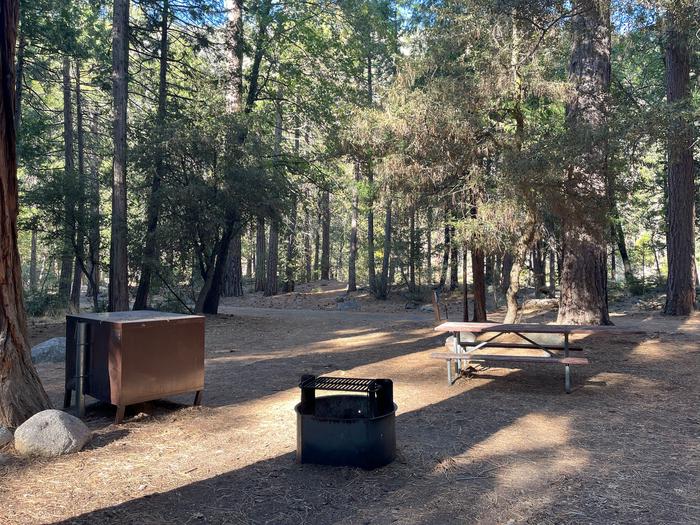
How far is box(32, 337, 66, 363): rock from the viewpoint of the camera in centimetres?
966

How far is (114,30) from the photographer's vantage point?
1353 cm

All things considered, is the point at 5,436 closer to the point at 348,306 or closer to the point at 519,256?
the point at 519,256

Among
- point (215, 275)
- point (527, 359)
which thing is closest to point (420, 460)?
point (527, 359)

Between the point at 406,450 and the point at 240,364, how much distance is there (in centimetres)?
524

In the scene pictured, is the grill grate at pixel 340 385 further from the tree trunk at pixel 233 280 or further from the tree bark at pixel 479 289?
the tree trunk at pixel 233 280

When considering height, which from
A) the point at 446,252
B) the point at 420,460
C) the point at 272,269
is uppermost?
the point at 446,252

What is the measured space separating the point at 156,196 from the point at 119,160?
4.77 ft

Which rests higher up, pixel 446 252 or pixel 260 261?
pixel 260 261

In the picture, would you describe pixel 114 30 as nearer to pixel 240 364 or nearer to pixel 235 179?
pixel 235 179

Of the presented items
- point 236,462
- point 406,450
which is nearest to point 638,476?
point 406,450

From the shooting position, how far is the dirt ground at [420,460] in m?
3.53

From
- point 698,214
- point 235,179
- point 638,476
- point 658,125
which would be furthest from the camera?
point 698,214

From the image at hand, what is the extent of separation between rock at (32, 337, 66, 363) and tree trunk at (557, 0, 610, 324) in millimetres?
8710

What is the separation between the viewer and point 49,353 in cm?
974
